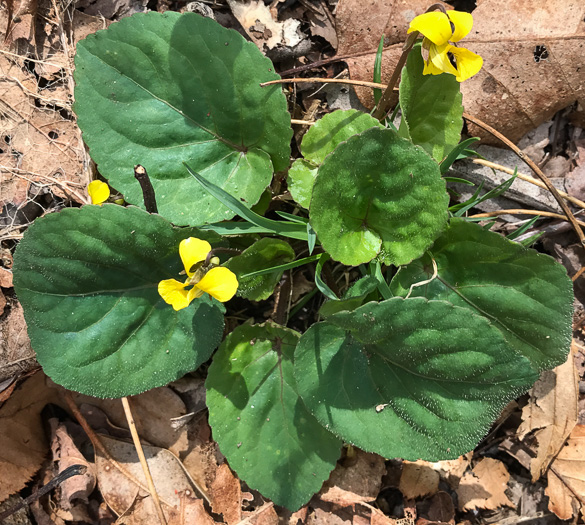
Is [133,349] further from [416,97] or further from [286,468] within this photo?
[416,97]

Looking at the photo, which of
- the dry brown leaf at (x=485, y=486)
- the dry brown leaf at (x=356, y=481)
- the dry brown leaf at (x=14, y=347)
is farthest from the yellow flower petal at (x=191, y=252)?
the dry brown leaf at (x=485, y=486)

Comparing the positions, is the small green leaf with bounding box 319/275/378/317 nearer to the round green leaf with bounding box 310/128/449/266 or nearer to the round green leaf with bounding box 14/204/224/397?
the round green leaf with bounding box 310/128/449/266

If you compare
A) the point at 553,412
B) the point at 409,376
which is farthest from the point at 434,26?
the point at 553,412

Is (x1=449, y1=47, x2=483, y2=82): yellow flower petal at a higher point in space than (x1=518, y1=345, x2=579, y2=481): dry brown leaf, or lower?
higher

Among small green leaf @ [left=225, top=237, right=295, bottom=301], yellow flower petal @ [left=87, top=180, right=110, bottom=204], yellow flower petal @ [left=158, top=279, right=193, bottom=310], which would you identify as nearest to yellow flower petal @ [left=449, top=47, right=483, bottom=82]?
small green leaf @ [left=225, top=237, right=295, bottom=301]

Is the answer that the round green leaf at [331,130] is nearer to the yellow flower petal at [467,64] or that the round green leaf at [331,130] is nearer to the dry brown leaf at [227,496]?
the yellow flower petal at [467,64]

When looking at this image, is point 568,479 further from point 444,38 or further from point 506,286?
point 444,38
